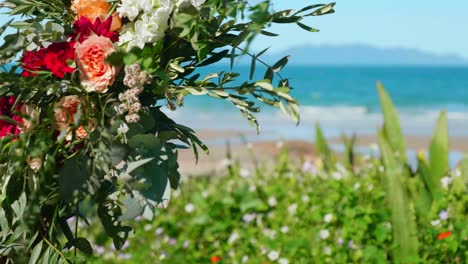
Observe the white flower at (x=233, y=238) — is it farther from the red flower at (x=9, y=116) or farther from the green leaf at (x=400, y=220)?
the red flower at (x=9, y=116)

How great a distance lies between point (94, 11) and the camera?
5.61ft

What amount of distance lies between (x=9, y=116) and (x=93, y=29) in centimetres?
28

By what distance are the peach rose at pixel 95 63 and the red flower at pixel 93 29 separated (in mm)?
38

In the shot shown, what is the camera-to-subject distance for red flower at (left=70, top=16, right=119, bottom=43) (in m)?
1.66

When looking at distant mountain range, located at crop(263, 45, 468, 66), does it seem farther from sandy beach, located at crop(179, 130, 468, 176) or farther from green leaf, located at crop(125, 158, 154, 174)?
green leaf, located at crop(125, 158, 154, 174)

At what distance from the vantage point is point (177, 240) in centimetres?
510

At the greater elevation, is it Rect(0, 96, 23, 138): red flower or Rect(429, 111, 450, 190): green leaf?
Rect(0, 96, 23, 138): red flower

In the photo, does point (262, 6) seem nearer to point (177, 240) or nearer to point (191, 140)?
point (191, 140)

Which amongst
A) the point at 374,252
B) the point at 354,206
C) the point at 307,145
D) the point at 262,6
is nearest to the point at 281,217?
the point at 354,206

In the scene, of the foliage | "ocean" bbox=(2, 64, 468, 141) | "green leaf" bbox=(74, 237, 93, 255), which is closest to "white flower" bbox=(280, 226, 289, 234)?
the foliage

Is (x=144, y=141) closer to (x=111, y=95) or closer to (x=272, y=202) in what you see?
(x=111, y=95)

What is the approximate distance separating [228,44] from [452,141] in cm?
1757

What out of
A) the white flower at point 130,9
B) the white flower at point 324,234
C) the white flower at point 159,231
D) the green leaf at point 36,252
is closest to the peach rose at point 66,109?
the white flower at point 130,9

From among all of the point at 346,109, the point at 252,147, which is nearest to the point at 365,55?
the point at 346,109
